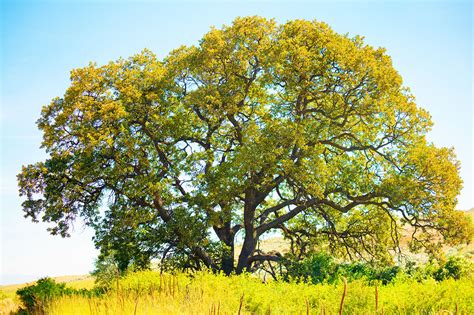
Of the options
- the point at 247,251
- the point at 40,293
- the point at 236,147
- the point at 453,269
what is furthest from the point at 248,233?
the point at 40,293

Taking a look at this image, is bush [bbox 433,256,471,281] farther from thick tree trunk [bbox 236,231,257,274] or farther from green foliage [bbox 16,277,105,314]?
green foliage [bbox 16,277,105,314]

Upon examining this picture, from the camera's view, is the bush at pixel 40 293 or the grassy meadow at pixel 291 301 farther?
the bush at pixel 40 293

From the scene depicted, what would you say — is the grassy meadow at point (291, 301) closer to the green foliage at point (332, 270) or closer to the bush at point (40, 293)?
the bush at point (40, 293)

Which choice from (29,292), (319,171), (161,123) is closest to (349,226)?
(319,171)

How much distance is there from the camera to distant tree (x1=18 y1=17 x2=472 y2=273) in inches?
705

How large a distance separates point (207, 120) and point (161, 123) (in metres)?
2.18

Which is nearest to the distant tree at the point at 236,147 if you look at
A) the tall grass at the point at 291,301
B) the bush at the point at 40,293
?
Answer: the bush at the point at 40,293

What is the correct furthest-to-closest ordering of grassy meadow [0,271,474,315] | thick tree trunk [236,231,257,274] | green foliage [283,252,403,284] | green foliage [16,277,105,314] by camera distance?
thick tree trunk [236,231,257,274], green foliage [283,252,403,284], green foliage [16,277,105,314], grassy meadow [0,271,474,315]

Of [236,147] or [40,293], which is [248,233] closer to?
[236,147]

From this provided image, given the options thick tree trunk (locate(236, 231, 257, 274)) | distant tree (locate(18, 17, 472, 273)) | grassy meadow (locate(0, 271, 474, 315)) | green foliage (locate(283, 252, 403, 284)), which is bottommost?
grassy meadow (locate(0, 271, 474, 315))

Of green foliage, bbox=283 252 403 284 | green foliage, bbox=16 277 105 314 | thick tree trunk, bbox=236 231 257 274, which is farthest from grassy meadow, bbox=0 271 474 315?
thick tree trunk, bbox=236 231 257 274

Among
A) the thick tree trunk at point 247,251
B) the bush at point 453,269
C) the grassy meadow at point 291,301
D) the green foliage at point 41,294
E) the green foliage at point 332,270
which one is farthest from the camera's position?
the thick tree trunk at point 247,251

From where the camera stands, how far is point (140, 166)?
19.4 metres

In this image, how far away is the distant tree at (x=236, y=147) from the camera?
17.9 meters
